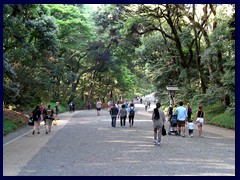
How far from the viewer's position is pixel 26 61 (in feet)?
81.1

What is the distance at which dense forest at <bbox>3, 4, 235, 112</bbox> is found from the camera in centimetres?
1895

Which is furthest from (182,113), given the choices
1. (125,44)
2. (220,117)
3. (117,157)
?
(125,44)

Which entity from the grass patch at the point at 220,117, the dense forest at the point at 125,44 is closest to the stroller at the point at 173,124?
the dense forest at the point at 125,44

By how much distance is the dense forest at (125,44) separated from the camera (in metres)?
19.0

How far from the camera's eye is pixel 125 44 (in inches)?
1550

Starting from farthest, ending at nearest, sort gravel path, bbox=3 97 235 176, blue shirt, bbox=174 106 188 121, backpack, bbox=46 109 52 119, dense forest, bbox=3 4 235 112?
dense forest, bbox=3 4 235 112
backpack, bbox=46 109 52 119
blue shirt, bbox=174 106 188 121
gravel path, bbox=3 97 235 176

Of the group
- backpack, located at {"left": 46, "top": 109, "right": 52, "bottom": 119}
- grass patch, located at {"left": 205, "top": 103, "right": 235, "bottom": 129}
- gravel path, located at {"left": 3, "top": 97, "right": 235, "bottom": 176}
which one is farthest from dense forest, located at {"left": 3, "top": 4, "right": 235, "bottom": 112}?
gravel path, located at {"left": 3, "top": 97, "right": 235, "bottom": 176}

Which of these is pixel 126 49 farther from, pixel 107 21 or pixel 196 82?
pixel 196 82

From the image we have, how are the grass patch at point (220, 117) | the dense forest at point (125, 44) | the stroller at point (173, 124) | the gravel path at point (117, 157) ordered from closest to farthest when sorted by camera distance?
the gravel path at point (117, 157) < the stroller at point (173, 124) < the dense forest at point (125, 44) < the grass patch at point (220, 117)

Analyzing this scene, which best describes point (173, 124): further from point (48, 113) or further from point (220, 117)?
point (220, 117)

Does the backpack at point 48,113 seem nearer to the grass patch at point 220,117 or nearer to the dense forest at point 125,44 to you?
the dense forest at point 125,44

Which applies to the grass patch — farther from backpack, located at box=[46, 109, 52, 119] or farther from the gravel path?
backpack, located at box=[46, 109, 52, 119]

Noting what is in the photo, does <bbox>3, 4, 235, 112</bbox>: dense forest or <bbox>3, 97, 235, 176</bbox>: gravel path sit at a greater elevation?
<bbox>3, 4, 235, 112</bbox>: dense forest
